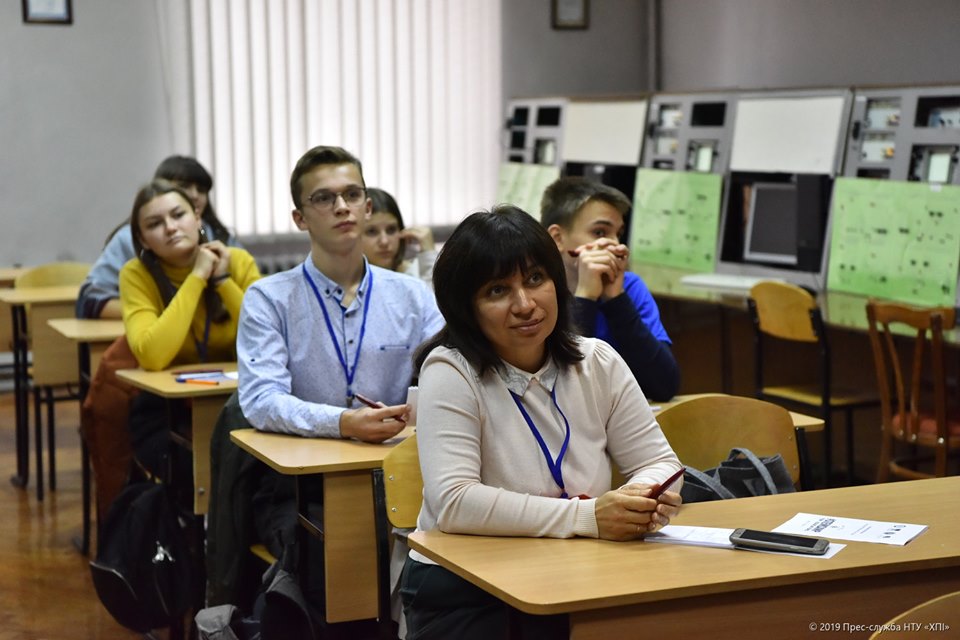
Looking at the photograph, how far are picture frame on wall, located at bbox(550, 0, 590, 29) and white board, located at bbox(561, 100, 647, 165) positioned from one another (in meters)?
1.34

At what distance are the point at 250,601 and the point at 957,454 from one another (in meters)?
2.74

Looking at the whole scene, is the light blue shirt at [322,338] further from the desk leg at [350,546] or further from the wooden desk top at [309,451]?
the desk leg at [350,546]

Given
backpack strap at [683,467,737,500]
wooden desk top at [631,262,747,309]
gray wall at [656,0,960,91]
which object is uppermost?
gray wall at [656,0,960,91]

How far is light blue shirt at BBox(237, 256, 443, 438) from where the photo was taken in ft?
10.3

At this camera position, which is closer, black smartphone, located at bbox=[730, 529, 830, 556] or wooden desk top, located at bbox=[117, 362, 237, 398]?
black smartphone, located at bbox=[730, 529, 830, 556]

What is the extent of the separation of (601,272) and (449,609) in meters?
1.14

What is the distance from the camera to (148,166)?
25.1 ft

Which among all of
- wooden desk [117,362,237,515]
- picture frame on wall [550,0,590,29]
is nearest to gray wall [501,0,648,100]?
picture frame on wall [550,0,590,29]

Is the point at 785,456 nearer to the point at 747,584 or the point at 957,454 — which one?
the point at 747,584

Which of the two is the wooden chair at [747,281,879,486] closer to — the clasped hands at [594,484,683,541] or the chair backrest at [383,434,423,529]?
the chair backrest at [383,434,423,529]

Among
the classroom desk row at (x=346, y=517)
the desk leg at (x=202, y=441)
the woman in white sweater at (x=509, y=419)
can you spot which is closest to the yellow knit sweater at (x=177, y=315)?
the desk leg at (x=202, y=441)

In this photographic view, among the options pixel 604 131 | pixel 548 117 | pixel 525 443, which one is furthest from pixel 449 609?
pixel 548 117

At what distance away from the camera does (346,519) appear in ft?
9.02

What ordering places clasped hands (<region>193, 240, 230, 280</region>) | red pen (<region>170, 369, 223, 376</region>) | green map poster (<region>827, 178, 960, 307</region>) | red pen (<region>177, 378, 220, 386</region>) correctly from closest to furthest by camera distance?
red pen (<region>177, 378, 220, 386</region>) → red pen (<region>170, 369, 223, 376</region>) → clasped hands (<region>193, 240, 230, 280</region>) → green map poster (<region>827, 178, 960, 307</region>)
